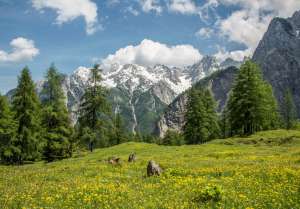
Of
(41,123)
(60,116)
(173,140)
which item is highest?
(60,116)

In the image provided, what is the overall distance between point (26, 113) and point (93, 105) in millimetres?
12559

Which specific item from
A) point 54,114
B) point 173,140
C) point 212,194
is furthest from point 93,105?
point 173,140

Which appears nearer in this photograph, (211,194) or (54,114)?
(211,194)

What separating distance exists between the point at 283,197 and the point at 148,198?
4.95m


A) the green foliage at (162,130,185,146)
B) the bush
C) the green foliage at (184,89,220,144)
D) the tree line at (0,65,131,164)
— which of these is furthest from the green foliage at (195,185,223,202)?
the green foliage at (162,130,185,146)

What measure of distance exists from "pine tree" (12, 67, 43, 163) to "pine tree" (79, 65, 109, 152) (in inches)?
375

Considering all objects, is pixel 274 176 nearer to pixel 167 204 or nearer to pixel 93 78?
pixel 167 204

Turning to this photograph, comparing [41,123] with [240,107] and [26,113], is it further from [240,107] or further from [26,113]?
[240,107]

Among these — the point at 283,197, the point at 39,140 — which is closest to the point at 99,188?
the point at 283,197

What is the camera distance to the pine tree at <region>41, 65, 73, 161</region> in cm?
5391

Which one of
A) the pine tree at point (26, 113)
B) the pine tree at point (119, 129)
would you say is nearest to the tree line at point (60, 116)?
the pine tree at point (26, 113)

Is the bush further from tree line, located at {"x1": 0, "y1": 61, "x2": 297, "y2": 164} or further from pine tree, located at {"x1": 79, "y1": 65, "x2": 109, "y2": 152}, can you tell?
pine tree, located at {"x1": 79, "y1": 65, "x2": 109, "y2": 152}

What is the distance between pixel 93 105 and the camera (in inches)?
2402

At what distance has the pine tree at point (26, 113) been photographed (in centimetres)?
5222
